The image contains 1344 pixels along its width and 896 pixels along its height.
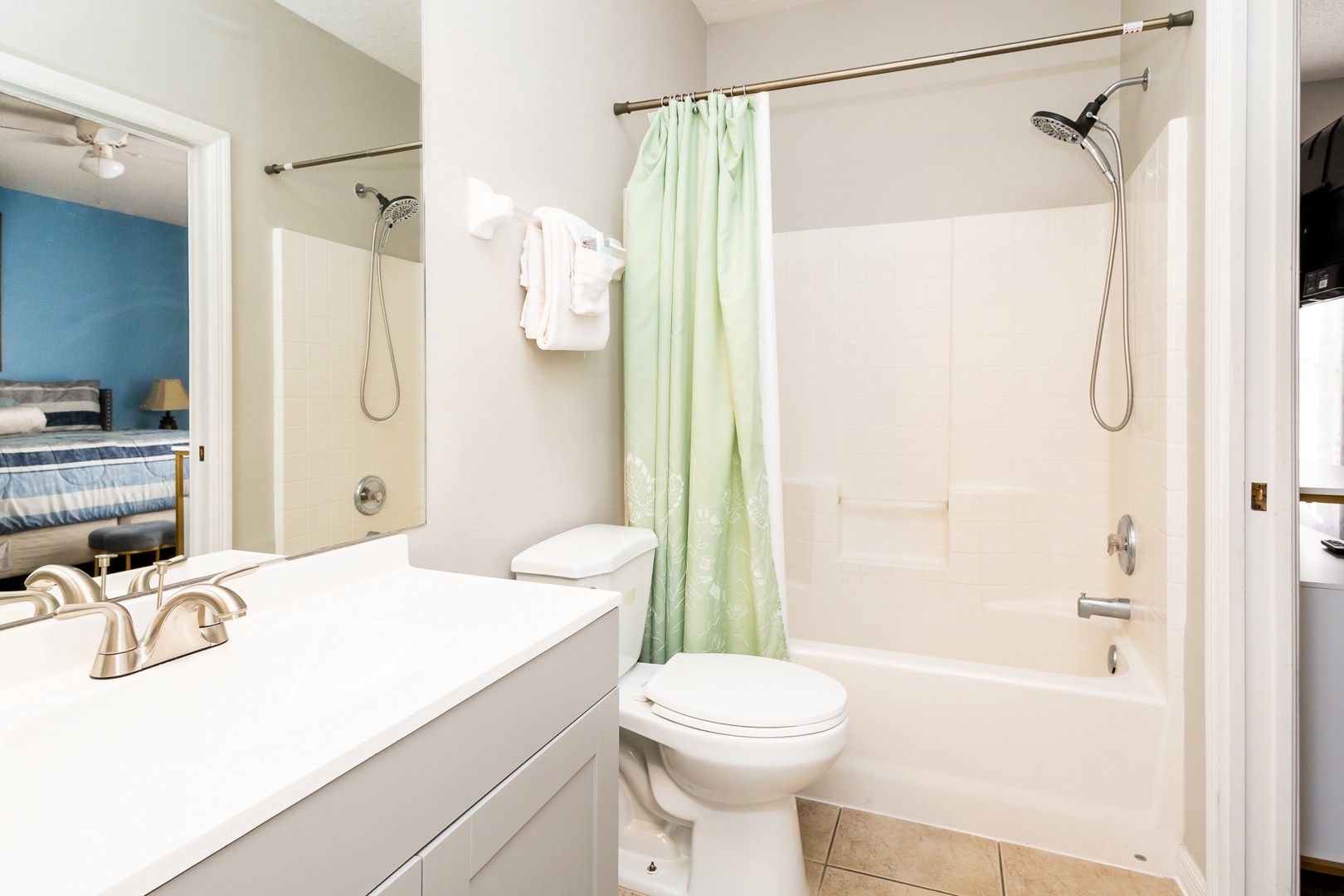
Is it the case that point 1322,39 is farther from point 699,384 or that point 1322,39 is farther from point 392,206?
point 392,206

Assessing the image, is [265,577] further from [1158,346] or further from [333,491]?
[1158,346]

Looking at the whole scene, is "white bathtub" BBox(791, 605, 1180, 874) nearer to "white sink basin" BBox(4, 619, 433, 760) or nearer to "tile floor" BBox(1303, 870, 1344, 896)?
"tile floor" BBox(1303, 870, 1344, 896)

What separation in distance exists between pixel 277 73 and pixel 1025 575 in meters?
2.43

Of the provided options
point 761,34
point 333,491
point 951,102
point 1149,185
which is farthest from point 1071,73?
point 333,491

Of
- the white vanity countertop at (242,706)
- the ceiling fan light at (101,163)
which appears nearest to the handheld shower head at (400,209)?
the ceiling fan light at (101,163)

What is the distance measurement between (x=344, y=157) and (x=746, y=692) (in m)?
1.26

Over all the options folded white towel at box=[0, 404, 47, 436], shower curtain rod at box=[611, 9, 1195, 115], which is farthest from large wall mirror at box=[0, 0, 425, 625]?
shower curtain rod at box=[611, 9, 1195, 115]

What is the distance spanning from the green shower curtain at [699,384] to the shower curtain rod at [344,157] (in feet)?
2.51

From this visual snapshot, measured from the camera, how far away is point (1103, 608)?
1933 millimetres

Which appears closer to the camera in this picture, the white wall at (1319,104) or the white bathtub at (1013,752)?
the white wall at (1319,104)

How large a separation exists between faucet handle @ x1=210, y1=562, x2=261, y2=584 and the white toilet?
2.00ft

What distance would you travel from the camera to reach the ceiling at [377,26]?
1.12 metres

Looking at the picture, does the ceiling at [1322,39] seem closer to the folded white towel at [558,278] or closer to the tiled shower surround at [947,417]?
the tiled shower surround at [947,417]

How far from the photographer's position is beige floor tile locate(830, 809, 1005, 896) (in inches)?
63.2
